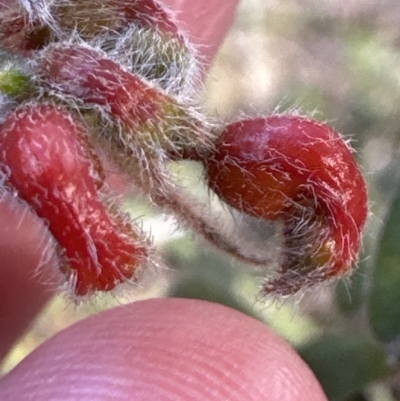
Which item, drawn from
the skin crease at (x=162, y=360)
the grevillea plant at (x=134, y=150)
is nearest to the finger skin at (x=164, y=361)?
the skin crease at (x=162, y=360)

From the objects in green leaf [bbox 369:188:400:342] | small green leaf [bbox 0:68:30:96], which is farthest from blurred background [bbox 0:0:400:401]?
small green leaf [bbox 0:68:30:96]

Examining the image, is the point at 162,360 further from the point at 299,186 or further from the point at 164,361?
the point at 299,186

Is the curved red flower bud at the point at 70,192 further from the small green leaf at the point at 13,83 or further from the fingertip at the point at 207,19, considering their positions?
the fingertip at the point at 207,19

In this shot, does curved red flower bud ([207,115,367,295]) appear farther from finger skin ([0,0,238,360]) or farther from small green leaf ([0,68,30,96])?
finger skin ([0,0,238,360])

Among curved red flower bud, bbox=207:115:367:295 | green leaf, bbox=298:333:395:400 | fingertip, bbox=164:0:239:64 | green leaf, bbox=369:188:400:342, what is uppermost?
curved red flower bud, bbox=207:115:367:295

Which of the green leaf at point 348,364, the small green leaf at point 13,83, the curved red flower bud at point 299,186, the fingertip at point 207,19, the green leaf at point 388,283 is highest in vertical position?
the small green leaf at point 13,83

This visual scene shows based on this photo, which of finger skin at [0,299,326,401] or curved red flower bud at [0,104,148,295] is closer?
curved red flower bud at [0,104,148,295]

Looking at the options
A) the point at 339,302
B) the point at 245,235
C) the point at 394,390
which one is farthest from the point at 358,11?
the point at 245,235

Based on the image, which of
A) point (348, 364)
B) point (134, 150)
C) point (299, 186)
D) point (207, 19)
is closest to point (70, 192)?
point (134, 150)
